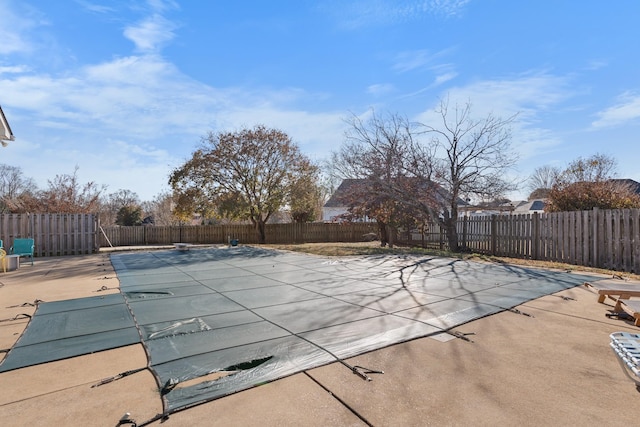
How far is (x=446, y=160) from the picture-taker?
13125 mm

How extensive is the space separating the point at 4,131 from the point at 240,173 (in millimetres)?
13053

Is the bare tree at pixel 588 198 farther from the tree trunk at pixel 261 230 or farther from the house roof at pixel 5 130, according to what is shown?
the house roof at pixel 5 130

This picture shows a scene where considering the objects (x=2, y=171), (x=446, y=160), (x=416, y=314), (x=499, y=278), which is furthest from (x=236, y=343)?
(x=2, y=171)

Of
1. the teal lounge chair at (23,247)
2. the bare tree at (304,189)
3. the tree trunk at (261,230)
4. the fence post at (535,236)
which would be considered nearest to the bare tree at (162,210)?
the tree trunk at (261,230)

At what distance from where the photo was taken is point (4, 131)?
7.80 meters

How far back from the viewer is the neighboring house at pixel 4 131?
298 inches

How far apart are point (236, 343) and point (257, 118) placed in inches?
733

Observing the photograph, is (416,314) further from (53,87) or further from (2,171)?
(2,171)

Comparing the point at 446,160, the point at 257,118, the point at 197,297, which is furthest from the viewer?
the point at 257,118

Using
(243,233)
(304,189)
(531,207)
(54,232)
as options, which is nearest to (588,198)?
(304,189)

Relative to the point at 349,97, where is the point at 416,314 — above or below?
below

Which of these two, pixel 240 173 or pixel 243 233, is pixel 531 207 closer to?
pixel 243 233

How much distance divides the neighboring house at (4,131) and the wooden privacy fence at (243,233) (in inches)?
587

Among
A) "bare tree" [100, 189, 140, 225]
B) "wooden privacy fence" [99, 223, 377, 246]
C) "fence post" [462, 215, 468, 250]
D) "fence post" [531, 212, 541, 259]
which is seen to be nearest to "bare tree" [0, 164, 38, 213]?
"bare tree" [100, 189, 140, 225]
